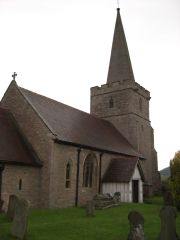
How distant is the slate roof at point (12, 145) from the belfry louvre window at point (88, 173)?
4.66 m

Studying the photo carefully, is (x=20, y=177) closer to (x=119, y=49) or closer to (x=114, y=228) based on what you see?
(x=114, y=228)

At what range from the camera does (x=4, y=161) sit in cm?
1752

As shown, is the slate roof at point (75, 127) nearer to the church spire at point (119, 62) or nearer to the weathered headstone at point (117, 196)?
the weathered headstone at point (117, 196)

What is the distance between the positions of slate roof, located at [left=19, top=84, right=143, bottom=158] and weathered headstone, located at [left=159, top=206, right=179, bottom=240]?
36.9 ft

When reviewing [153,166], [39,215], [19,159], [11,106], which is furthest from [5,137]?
[153,166]

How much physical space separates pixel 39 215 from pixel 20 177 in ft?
11.6

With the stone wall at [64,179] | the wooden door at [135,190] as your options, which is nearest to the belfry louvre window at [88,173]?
the stone wall at [64,179]

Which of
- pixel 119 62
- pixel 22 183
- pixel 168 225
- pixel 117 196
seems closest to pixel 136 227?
pixel 168 225

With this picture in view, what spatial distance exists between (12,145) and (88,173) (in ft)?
22.7

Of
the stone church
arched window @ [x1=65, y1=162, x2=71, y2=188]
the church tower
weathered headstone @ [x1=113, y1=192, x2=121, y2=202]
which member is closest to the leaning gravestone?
the stone church

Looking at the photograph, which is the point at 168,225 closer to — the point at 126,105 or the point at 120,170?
the point at 120,170

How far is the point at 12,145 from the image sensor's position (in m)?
19.5

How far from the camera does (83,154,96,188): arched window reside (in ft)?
76.3

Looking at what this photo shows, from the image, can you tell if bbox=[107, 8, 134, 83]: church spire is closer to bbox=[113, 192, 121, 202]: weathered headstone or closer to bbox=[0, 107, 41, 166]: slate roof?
bbox=[113, 192, 121, 202]: weathered headstone
